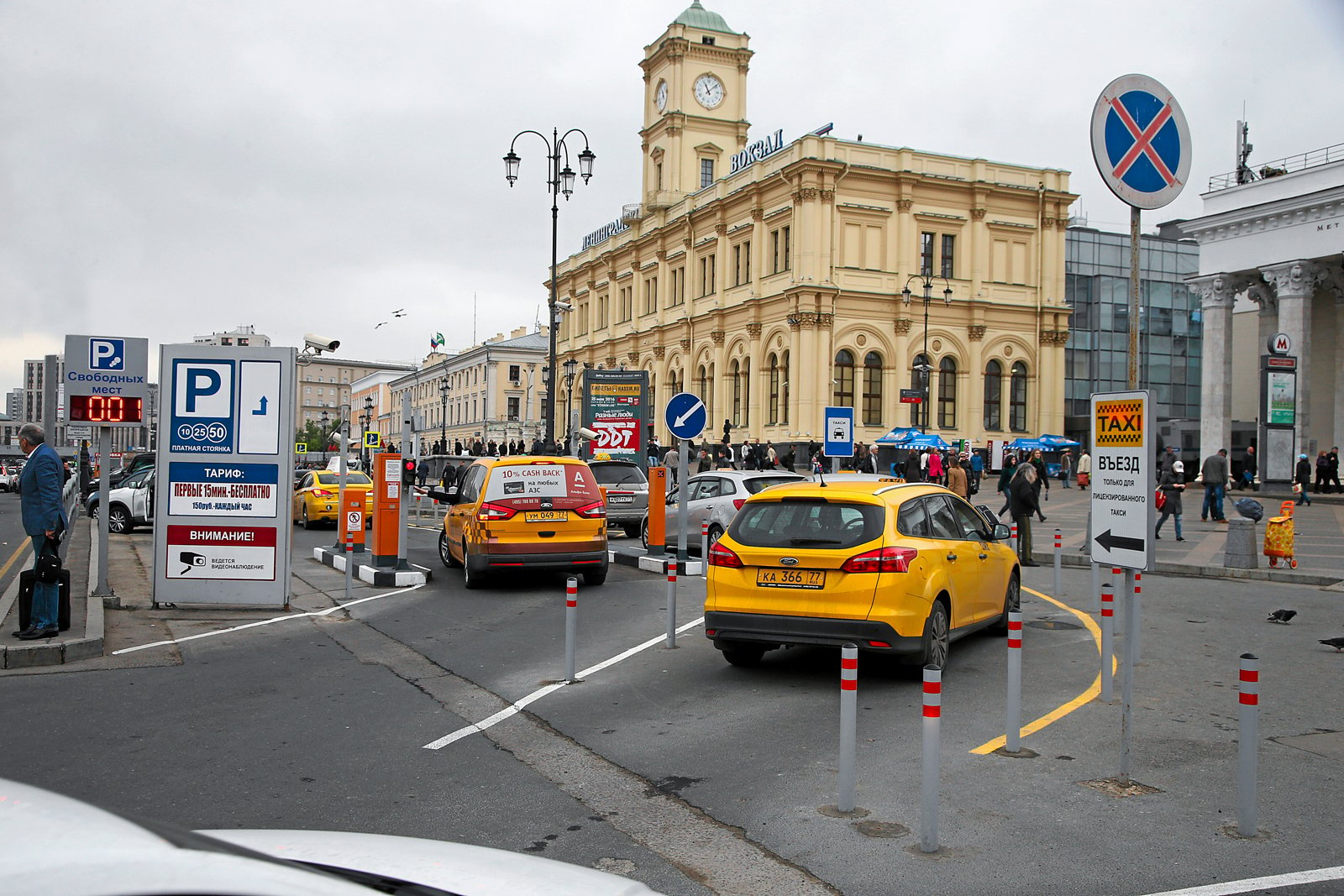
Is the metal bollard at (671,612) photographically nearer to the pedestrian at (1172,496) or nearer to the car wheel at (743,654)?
the car wheel at (743,654)

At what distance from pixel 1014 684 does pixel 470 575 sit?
32.7ft

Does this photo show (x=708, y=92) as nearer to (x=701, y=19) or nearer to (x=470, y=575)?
(x=701, y=19)

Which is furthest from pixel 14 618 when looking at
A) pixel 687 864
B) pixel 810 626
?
pixel 687 864

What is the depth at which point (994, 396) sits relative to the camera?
61.2 m

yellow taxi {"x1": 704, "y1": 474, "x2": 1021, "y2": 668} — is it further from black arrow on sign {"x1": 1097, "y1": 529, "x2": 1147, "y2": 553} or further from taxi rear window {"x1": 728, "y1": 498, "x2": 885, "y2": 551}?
black arrow on sign {"x1": 1097, "y1": 529, "x2": 1147, "y2": 553}

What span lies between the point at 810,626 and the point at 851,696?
2.91 m

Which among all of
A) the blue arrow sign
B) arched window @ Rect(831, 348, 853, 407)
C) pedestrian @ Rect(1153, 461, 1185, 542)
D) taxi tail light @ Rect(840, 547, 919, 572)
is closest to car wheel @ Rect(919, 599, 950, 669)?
taxi tail light @ Rect(840, 547, 919, 572)

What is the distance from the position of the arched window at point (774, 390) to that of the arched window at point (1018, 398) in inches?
527

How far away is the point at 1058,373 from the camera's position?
61.9m

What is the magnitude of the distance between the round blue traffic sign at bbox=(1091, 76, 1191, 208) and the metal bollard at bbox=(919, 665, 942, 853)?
337 cm

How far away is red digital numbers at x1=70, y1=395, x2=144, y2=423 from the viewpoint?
13.3 meters

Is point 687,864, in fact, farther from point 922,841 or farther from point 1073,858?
point 1073,858

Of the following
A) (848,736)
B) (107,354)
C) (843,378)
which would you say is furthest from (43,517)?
(843,378)

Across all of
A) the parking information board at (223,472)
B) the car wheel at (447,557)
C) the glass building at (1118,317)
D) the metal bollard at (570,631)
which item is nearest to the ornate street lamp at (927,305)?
the glass building at (1118,317)
